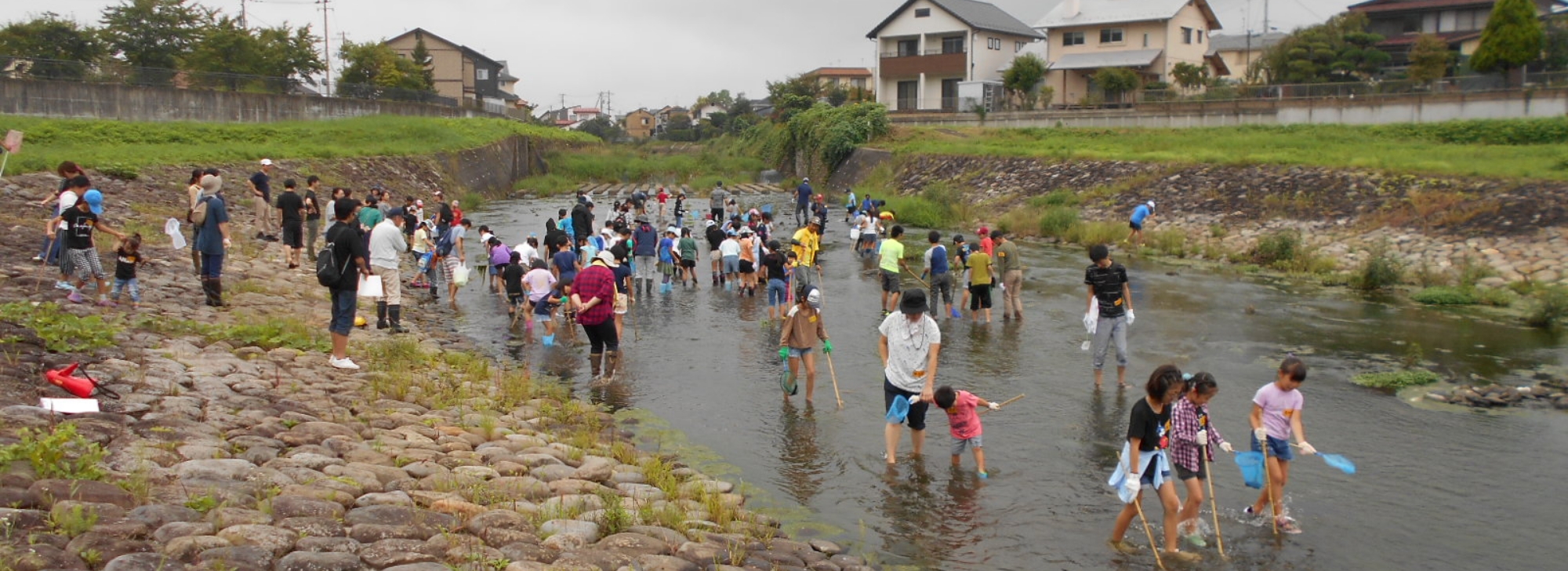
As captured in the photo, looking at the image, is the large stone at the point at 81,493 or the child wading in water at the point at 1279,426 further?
the child wading in water at the point at 1279,426

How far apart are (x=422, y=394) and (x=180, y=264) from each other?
7579mm

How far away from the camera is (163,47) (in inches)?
1843

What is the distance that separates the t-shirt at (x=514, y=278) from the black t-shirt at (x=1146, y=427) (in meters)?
10.8

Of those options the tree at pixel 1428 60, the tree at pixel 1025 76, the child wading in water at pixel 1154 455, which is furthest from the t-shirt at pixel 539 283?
the tree at pixel 1025 76

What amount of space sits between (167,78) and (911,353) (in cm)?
3710

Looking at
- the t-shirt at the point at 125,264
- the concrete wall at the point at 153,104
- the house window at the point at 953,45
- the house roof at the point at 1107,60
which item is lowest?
the t-shirt at the point at 125,264

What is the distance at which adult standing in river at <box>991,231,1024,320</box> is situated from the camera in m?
17.5

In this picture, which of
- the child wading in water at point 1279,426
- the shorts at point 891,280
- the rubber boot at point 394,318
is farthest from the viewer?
the shorts at point 891,280

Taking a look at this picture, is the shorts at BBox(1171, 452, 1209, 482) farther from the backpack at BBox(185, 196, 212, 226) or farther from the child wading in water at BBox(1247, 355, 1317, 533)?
the backpack at BBox(185, 196, 212, 226)

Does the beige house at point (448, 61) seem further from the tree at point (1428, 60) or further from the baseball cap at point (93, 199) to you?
the baseball cap at point (93, 199)

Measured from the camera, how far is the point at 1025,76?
5762cm

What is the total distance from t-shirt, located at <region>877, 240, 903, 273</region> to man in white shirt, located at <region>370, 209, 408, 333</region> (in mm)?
7326

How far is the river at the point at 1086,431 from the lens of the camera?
8258mm

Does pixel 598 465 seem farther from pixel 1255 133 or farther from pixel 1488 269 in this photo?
pixel 1255 133
